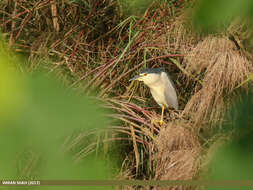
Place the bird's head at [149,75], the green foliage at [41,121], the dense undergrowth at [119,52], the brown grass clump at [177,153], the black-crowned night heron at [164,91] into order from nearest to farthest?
the green foliage at [41,121] → the brown grass clump at [177,153] → the dense undergrowth at [119,52] → the bird's head at [149,75] → the black-crowned night heron at [164,91]

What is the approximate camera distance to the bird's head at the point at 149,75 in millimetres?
1790

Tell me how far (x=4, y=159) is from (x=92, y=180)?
15 centimetres

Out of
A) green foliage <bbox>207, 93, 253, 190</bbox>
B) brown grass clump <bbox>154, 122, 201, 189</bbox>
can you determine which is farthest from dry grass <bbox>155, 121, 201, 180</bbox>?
green foliage <bbox>207, 93, 253, 190</bbox>

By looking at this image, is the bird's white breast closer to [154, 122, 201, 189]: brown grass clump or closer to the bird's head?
the bird's head


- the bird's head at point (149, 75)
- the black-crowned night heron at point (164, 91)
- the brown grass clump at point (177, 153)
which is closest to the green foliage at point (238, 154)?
the brown grass clump at point (177, 153)

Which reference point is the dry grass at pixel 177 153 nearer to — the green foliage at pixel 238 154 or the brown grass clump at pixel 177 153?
the brown grass clump at pixel 177 153

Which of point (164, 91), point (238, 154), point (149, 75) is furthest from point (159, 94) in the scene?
point (238, 154)

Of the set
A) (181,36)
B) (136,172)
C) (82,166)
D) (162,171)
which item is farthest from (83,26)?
(82,166)

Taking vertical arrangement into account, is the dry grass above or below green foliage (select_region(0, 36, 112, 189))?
below

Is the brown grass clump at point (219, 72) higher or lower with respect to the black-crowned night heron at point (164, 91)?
higher

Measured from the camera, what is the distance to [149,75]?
6.00 ft

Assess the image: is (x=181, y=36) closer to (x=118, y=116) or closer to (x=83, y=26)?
(x=118, y=116)

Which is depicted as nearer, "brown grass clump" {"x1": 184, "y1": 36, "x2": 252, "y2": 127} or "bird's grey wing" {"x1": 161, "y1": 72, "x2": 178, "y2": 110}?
"brown grass clump" {"x1": 184, "y1": 36, "x2": 252, "y2": 127}

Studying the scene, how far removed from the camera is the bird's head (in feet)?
5.87
